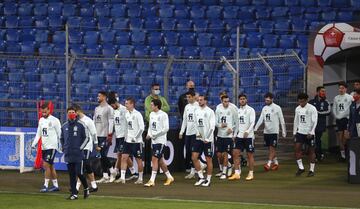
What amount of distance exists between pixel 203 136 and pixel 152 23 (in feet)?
37.7

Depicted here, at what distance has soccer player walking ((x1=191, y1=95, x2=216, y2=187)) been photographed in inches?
839

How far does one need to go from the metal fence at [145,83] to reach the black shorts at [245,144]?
8.47 feet

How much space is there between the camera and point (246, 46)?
30.0 m

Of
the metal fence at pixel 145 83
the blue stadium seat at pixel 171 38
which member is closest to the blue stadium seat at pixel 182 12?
the blue stadium seat at pixel 171 38

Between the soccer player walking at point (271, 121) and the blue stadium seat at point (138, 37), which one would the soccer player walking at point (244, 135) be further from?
the blue stadium seat at point (138, 37)

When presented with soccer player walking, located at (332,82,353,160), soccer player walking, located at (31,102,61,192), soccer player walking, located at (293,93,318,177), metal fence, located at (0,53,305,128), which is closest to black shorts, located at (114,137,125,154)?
soccer player walking, located at (31,102,61,192)

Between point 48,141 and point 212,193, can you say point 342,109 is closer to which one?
point 212,193

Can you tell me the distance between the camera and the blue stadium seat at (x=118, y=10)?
3322 centimetres

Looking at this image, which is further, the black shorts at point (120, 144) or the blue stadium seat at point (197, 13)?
the blue stadium seat at point (197, 13)

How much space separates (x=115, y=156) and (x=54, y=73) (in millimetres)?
5683

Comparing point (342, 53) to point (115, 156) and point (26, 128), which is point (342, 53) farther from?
point (26, 128)

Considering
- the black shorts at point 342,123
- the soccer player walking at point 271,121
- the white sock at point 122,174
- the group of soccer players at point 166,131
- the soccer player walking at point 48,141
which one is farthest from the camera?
the black shorts at point 342,123

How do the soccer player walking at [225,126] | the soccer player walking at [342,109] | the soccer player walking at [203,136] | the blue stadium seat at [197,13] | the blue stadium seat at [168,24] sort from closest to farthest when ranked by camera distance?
the soccer player walking at [203,136], the soccer player walking at [225,126], the soccer player walking at [342,109], the blue stadium seat at [168,24], the blue stadium seat at [197,13]

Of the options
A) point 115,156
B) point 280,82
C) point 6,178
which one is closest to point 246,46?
point 280,82
